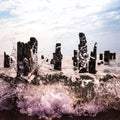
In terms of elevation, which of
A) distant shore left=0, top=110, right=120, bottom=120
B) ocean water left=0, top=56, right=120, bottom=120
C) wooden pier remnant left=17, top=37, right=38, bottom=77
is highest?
wooden pier remnant left=17, top=37, right=38, bottom=77

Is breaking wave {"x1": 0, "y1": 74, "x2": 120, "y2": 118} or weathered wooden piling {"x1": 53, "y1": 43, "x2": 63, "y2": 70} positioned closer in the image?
breaking wave {"x1": 0, "y1": 74, "x2": 120, "y2": 118}

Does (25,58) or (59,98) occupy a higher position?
(25,58)

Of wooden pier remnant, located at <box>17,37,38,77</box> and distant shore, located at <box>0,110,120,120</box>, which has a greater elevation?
wooden pier remnant, located at <box>17,37,38,77</box>

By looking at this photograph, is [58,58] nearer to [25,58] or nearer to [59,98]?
[25,58]

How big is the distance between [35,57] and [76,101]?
324 cm

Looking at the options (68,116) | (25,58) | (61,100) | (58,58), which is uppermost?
(25,58)

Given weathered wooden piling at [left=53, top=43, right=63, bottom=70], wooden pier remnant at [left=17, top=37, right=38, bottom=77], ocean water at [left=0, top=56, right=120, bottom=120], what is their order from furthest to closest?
weathered wooden piling at [left=53, top=43, right=63, bottom=70] → wooden pier remnant at [left=17, top=37, right=38, bottom=77] → ocean water at [left=0, top=56, right=120, bottom=120]

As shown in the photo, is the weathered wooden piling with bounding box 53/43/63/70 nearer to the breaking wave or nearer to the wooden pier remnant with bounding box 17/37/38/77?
the wooden pier remnant with bounding box 17/37/38/77

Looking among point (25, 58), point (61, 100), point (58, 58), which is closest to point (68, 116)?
point (61, 100)

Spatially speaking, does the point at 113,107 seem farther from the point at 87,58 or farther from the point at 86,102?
the point at 87,58

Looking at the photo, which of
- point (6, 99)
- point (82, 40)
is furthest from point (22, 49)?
point (82, 40)

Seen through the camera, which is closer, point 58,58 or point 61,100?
point 61,100

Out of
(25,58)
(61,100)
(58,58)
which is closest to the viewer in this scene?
(61,100)

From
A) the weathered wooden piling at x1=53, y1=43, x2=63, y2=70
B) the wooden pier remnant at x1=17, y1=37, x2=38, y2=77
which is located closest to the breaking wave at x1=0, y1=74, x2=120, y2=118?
the wooden pier remnant at x1=17, y1=37, x2=38, y2=77
